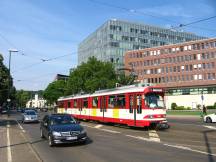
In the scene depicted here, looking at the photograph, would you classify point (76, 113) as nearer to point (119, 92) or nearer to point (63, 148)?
point (119, 92)

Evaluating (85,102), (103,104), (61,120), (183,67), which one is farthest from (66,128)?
(183,67)

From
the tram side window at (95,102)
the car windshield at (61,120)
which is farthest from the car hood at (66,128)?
the tram side window at (95,102)

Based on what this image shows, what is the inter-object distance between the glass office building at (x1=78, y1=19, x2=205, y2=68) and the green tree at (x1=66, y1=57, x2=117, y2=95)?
34.2 m

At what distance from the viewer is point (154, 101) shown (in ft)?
75.0

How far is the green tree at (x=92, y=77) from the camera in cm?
6353

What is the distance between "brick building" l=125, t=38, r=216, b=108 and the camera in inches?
3403

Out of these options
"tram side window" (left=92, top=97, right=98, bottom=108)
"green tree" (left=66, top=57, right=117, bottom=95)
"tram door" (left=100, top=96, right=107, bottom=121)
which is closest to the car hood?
"tram door" (left=100, top=96, right=107, bottom=121)

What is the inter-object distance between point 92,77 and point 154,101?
151 feet

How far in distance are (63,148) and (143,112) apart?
8.43m

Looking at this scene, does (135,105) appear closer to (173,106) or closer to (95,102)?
(95,102)

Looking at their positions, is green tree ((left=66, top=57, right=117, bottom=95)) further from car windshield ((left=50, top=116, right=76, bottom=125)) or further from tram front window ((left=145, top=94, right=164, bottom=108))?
car windshield ((left=50, top=116, right=76, bottom=125))

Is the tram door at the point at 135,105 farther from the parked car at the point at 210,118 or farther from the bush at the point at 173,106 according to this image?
the bush at the point at 173,106

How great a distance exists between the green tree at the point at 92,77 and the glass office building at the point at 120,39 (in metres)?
34.2

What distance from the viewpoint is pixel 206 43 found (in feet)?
287
